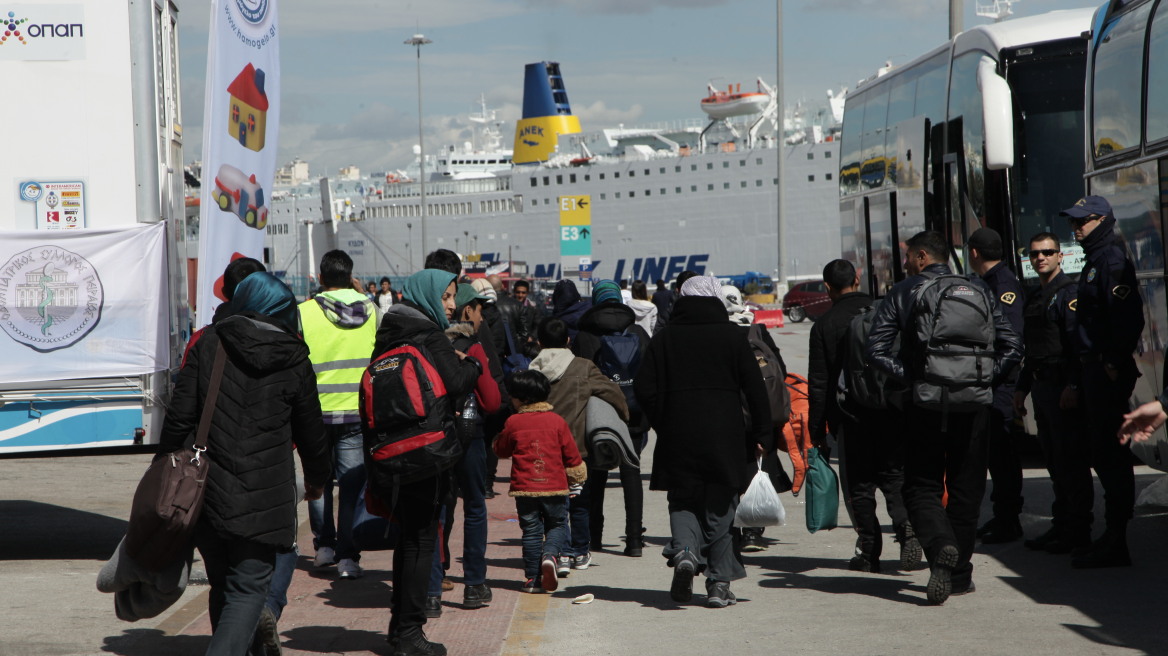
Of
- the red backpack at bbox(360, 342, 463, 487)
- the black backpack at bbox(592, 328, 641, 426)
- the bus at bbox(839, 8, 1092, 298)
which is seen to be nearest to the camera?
the red backpack at bbox(360, 342, 463, 487)

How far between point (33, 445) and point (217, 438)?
2.81 m

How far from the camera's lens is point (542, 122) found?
7700 centimetres

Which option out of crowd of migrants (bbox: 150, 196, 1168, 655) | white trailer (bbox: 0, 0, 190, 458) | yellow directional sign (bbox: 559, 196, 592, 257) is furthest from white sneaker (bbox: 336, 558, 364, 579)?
yellow directional sign (bbox: 559, 196, 592, 257)

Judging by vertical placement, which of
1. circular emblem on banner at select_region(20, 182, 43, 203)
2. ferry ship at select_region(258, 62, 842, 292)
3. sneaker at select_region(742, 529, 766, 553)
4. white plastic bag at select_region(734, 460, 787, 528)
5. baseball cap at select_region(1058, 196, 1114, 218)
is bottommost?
sneaker at select_region(742, 529, 766, 553)

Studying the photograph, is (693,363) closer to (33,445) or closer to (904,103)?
(33,445)

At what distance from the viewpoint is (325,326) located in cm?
606

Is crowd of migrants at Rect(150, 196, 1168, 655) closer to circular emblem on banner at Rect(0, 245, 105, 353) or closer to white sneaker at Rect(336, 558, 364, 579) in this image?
white sneaker at Rect(336, 558, 364, 579)

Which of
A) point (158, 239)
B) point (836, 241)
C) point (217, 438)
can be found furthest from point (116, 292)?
point (836, 241)

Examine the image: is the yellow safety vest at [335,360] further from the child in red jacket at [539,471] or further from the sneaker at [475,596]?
the sneaker at [475,596]

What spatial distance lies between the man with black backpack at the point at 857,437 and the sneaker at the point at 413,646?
7.99ft

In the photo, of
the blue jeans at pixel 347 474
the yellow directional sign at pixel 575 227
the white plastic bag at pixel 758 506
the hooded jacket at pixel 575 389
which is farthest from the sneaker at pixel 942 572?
the yellow directional sign at pixel 575 227

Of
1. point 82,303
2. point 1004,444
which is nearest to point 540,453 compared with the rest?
point 82,303

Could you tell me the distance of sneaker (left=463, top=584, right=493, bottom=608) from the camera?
559 centimetres

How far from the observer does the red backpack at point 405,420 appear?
14.9 feet
